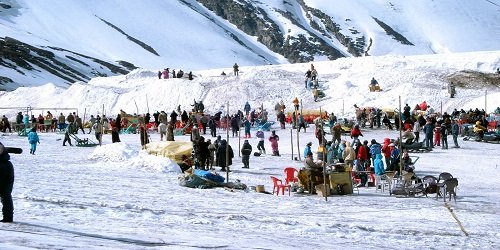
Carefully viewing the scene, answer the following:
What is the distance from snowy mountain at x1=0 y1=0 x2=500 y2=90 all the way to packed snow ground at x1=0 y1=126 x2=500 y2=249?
8010cm

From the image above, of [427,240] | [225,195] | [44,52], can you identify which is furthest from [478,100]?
[44,52]

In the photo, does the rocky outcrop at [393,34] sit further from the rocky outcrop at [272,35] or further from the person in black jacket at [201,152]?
the person in black jacket at [201,152]

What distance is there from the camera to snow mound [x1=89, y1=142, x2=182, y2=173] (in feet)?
66.8

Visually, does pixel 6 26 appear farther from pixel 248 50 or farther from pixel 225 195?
pixel 225 195

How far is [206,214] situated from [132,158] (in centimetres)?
859

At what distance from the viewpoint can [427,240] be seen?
11.8 metres

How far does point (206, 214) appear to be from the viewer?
1307 cm

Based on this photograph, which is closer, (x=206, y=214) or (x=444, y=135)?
(x=206, y=214)

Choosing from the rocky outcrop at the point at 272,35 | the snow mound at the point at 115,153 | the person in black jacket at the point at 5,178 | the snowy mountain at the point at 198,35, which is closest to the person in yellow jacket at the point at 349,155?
the snow mound at the point at 115,153

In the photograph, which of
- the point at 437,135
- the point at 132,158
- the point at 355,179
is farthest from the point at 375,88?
the point at 355,179

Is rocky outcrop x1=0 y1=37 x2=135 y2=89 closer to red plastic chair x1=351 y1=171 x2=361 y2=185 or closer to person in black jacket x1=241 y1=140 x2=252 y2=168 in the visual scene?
person in black jacket x1=241 y1=140 x2=252 y2=168

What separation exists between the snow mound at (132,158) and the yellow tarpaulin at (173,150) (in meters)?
0.67

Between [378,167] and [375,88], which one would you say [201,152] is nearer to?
[378,167]

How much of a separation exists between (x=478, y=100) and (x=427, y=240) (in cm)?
3257
